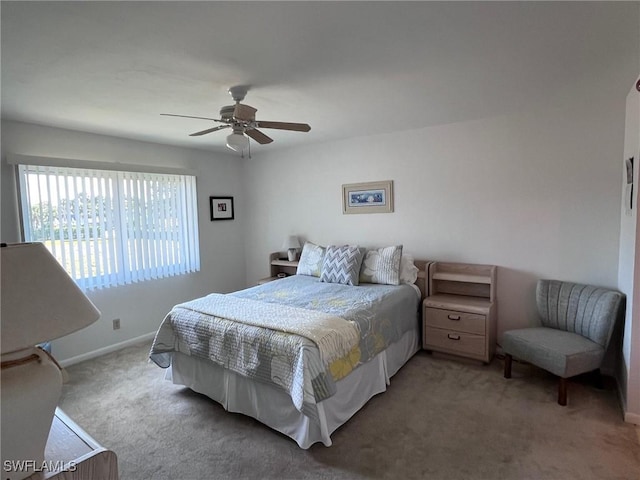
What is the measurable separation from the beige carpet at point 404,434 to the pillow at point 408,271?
3.20ft

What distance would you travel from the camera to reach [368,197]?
162 inches

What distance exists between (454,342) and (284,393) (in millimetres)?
1827

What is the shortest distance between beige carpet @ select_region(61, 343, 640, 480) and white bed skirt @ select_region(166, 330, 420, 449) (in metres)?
0.08

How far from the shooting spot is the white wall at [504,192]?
2.86m

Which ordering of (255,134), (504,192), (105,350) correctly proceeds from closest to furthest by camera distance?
1. (255,134)
2. (504,192)
3. (105,350)

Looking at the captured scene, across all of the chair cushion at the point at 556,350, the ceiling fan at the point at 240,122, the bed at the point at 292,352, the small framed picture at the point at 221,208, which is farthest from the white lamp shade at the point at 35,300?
the small framed picture at the point at 221,208

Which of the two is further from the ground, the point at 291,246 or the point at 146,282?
the point at 291,246

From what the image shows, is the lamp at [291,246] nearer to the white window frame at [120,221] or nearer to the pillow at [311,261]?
the pillow at [311,261]

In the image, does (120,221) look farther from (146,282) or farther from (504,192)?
(504,192)

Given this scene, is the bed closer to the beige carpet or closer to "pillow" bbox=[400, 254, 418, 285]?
the beige carpet

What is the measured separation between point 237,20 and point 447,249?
117 inches

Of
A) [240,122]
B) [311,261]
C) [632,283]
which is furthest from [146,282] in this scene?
[632,283]

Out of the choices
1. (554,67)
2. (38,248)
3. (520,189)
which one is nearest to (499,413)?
(520,189)
